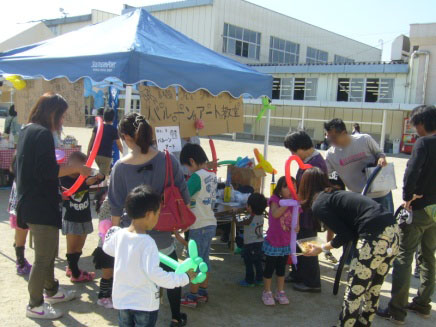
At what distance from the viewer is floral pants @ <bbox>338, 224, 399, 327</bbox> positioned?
2973 mm

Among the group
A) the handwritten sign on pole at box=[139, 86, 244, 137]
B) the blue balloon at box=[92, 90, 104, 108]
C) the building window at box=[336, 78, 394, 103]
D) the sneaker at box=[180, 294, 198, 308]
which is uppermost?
the building window at box=[336, 78, 394, 103]

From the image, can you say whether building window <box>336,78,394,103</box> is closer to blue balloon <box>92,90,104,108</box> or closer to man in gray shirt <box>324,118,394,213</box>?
blue balloon <box>92,90,104,108</box>

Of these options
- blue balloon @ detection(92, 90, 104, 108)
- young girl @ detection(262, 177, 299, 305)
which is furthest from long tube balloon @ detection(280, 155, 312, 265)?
blue balloon @ detection(92, 90, 104, 108)

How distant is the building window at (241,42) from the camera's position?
31.9 meters

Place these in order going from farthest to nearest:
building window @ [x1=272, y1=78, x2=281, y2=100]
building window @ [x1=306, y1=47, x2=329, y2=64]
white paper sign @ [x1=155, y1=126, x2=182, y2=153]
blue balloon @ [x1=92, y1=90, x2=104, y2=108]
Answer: building window @ [x1=306, y1=47, x2=329, y2=64] → building window @ [x1=272, y1=78, x2=281, y2=100] → blue balloon @ [x1=92, y1=90, x2=104, y2=108] → white paper sign @ [x1=155, y1=126, x2=182, y2=153]

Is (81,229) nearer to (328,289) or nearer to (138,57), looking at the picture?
(138,57)

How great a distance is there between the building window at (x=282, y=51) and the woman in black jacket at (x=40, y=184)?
34.1 meters

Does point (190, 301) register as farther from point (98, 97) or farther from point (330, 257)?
point (98, 97)

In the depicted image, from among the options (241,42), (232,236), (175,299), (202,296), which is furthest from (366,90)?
(175,299)

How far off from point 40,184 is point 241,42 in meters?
31.6

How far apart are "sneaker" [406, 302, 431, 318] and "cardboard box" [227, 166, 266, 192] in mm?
2330

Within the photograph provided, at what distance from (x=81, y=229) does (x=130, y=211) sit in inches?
73.8

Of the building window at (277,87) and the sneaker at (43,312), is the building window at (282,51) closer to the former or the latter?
the building window at (277,87)

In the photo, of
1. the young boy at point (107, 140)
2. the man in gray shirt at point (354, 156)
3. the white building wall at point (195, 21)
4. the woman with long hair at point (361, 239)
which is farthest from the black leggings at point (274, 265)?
the white building wall at point (195, 21)
